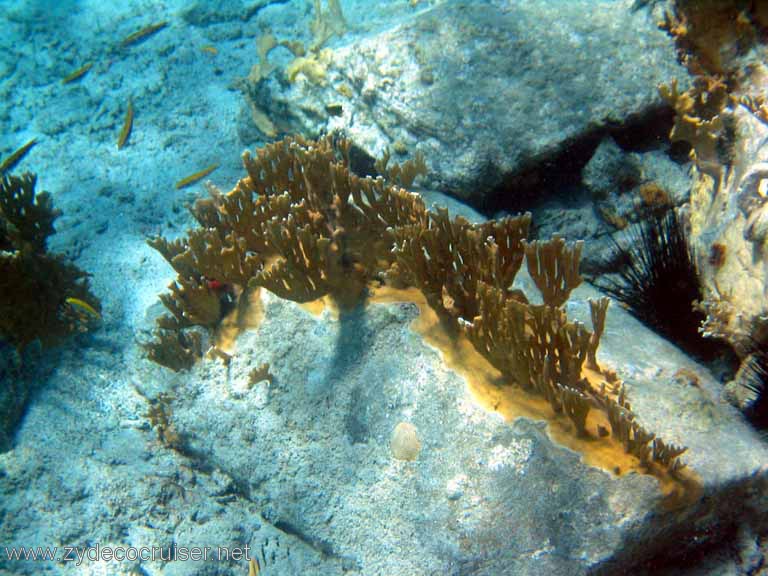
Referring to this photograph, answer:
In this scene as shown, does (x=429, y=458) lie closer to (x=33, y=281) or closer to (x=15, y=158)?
(x=33, y=281)

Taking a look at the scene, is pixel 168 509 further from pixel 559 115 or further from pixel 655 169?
pixel 655 169

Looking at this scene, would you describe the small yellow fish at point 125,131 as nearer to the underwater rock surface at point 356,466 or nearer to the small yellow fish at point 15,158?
the small yellow fish at point 15,158

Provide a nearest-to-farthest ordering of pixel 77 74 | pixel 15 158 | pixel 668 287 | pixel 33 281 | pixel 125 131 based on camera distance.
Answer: pixel 668 287 → pixel 33 281 → pixel 15 158 → pixel 125 131 → pixel 77 74

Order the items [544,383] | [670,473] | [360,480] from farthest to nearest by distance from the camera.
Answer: [360,480], [544,383], [670,473]

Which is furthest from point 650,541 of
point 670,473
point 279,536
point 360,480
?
point 279,536

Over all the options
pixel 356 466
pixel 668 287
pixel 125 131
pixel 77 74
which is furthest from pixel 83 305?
pixel 77 74

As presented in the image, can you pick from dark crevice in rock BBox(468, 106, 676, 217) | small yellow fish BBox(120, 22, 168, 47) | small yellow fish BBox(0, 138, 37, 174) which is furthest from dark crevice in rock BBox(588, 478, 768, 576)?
small yellow fish BBox(120, 22, 168, 47)
